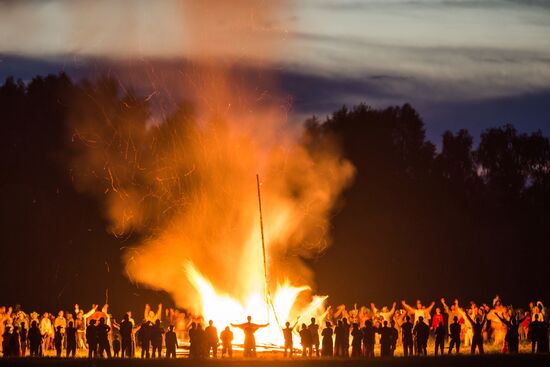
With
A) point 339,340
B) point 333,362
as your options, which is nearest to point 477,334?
point 339,340

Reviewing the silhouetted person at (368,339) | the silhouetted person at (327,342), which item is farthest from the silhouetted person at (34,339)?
the silhouetted person at (368,339)

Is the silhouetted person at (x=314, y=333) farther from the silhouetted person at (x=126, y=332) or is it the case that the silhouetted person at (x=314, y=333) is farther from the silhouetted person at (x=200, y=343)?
the silhouetted person at (x=126, y=332)

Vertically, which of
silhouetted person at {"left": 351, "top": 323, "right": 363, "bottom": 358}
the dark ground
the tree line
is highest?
the tree line

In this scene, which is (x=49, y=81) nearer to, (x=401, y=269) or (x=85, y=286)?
(x=85, y=286)

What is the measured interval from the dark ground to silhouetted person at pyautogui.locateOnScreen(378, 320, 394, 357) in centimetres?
151

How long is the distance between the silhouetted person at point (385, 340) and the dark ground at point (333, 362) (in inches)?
59.5

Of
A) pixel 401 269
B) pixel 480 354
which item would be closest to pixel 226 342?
pixel 480 354

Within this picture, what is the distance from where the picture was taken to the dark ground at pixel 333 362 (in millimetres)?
32188

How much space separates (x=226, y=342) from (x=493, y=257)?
43633mm

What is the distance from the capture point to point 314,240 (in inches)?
2665

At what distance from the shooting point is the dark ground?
32.2 meters

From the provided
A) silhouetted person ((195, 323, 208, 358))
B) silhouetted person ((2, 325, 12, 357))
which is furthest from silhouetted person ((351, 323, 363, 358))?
silhouetted person ((2, 325, 12, 357))

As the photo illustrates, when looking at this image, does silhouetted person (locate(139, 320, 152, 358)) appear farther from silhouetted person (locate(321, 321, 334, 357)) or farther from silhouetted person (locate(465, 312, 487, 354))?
silhouetted person (locate(465, 312, 487, 354))

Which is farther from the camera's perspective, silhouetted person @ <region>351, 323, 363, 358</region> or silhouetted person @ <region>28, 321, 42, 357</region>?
silhouetted person @ <region>28, 321, 42, 357</region>
